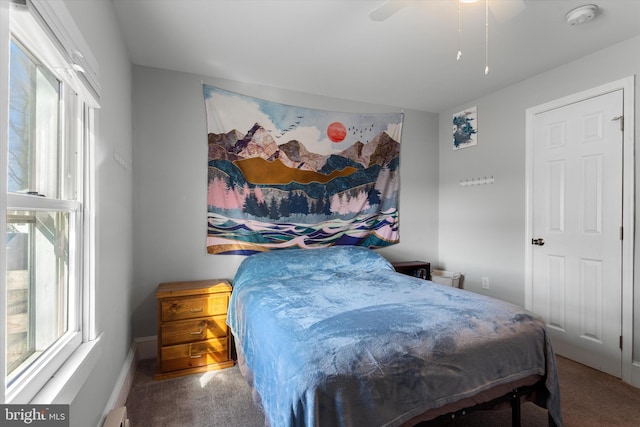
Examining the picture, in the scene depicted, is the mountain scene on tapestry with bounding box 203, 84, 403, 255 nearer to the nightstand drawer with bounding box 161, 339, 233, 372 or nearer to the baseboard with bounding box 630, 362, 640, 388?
the nightstand drawer with bounding box 161, 339, 233, 372

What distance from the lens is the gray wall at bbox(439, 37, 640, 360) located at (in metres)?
2.64

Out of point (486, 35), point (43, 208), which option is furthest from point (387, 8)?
point (43, 208)

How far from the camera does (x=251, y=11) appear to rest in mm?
A: 1949

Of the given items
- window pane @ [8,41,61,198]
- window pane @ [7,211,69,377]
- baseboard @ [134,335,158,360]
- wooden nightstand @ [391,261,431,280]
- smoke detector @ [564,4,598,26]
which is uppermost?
smoke detector @ [564,4,598,26]

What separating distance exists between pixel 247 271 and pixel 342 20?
1988mm

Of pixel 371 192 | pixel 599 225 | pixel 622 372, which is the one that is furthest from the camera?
pixel 371 192

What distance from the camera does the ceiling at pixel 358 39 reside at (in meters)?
1.92

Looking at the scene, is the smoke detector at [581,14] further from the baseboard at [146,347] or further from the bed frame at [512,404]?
the baseboard at [146,347]

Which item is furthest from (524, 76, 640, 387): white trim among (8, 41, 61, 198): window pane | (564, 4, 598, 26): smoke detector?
(8, 41, 61, 198): window pane

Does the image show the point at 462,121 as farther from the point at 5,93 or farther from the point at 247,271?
the point at 5,93

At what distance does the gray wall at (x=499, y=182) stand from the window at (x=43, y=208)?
3.43 m

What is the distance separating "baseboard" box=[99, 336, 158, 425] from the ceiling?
2.36m

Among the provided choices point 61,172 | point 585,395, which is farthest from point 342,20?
point 585,395

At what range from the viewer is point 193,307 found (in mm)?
2383
